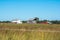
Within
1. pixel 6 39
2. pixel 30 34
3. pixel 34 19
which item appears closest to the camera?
pixel 6 39

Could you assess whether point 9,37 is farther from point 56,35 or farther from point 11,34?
point 56,35

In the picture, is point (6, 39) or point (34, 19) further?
point (34, 19)

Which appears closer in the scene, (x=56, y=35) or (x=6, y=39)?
(x=6, y=39)

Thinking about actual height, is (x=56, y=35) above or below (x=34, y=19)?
above

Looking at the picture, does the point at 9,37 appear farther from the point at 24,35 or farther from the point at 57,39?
the point at 57,39

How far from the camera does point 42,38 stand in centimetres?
824

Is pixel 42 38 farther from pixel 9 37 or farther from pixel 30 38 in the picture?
pixel 9 37

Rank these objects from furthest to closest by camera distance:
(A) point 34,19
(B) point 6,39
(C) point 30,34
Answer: (A) point 34,19 < (C) point 30,34 < (B) point 6,39

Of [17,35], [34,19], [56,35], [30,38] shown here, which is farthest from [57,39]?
[34,19]

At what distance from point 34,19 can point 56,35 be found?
7381 centimetres

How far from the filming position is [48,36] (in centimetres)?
844

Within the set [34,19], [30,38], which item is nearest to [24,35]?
[30,38]

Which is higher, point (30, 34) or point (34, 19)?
point (30, 34)

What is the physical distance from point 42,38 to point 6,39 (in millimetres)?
1390
